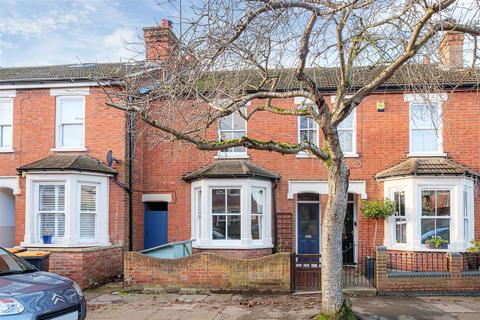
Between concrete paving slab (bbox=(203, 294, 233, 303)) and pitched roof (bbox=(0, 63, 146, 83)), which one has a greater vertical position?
pitched roof (bbox=(0, 63, 146, 83))

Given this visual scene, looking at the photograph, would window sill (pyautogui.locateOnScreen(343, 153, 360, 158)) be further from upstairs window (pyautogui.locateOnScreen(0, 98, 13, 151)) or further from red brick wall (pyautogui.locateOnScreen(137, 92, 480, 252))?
upstairs window (pyautogui.locateOnScreen(0, 98, 13, 151))

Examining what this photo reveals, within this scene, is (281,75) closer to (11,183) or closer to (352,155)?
(352,155)

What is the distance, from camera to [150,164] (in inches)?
571

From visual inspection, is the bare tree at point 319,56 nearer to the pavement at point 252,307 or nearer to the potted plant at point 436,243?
the pavement at point 252,307

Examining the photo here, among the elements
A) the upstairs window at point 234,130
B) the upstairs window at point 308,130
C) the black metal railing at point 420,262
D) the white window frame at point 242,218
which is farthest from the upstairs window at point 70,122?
the black metal railing at point 420,262

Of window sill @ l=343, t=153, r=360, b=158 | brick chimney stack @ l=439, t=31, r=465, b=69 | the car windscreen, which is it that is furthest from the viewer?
window sill @ l=343, t=153, r=360, b=158

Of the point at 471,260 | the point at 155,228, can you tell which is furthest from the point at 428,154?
the point at 155,228

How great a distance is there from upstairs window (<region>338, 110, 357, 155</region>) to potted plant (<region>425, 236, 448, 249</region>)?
3276 millimetres

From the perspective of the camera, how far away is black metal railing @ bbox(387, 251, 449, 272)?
1223cm

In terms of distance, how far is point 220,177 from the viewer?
12961 mm

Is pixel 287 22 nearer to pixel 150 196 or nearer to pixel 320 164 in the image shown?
pixel 320 164

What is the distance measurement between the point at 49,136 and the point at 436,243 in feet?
37.2

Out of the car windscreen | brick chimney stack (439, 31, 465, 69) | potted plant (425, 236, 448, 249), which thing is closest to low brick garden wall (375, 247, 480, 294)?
potted plant (425, 236, 448, 249)

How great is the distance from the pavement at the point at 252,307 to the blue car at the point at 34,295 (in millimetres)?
2290
